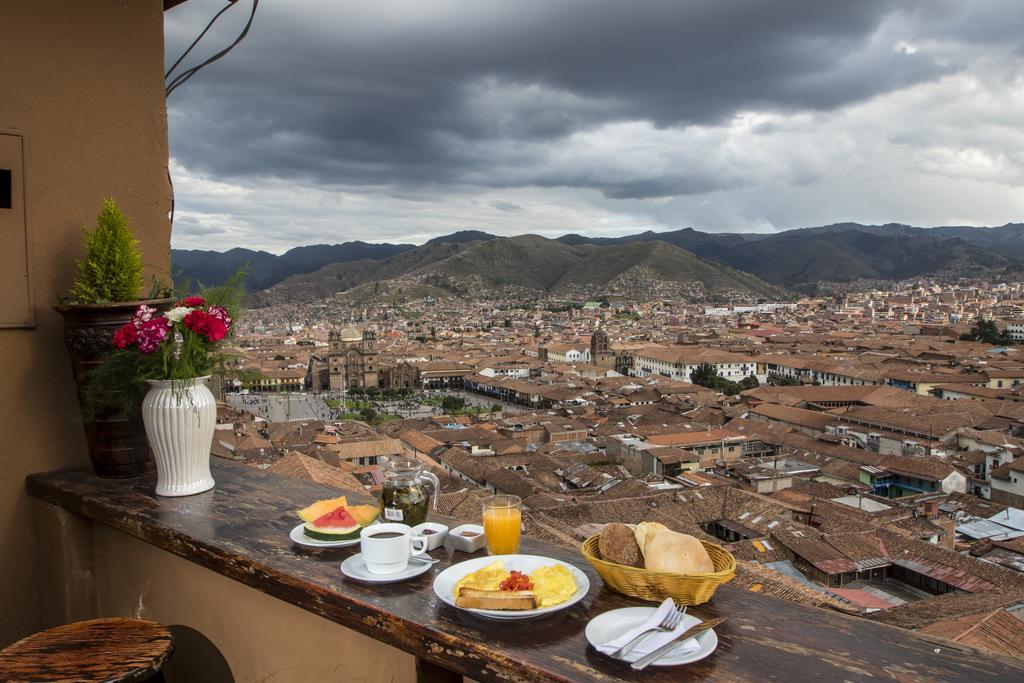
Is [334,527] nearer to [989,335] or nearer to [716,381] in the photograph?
[716,381]

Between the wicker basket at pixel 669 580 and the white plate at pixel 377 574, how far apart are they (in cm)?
28

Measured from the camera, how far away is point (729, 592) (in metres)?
1.14

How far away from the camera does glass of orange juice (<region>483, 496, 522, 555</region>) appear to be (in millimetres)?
1242

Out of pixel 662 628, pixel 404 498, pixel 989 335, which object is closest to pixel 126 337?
pixel 404 498

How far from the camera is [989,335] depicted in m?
44.7

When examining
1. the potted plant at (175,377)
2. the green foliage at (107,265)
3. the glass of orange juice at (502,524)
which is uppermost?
the green foliage at (107,265)

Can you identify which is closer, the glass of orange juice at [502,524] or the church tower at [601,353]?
the glass of orange juice at [502,524]

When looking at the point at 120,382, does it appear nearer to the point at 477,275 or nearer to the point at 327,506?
the point at 327,506

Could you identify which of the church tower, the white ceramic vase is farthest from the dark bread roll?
the church tower

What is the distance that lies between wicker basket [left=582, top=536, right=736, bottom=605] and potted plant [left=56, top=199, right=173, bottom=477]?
1351 millimetres

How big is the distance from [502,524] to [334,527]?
0.35 m

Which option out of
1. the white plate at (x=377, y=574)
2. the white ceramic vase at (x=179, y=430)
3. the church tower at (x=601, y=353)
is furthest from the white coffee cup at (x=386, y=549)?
the church tower at (x=601, y=353)

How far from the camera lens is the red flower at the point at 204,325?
175cm

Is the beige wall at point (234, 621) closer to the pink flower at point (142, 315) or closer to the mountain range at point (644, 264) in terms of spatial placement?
the pink flower at point (142, 315)
